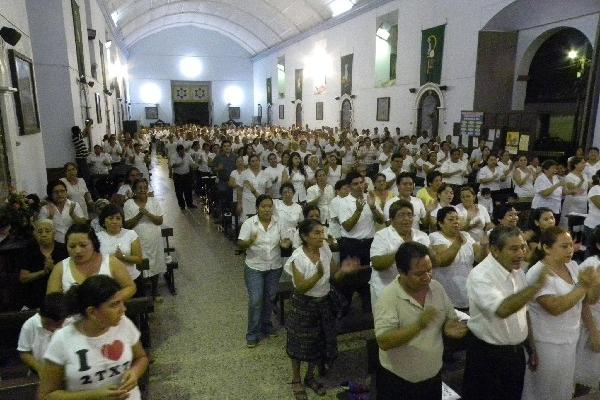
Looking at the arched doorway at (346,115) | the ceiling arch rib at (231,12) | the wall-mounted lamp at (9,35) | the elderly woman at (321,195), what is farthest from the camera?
the ceiling arch rib at (231,12)

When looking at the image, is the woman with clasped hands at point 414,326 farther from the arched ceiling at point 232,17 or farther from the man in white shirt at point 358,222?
the arched ceiling at point 232,17

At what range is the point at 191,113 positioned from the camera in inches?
1419

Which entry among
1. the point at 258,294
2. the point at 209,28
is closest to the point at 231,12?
the point at 209,28

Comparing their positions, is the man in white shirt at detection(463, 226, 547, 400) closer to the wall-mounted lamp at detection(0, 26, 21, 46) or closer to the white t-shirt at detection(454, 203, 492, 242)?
the white t-shirt at detection(454, 203, 492, 242)

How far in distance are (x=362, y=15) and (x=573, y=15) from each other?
9029 millimetres

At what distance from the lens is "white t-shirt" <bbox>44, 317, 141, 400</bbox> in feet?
6.70

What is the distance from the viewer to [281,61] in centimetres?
2916

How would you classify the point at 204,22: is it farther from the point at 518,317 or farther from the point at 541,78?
the point at 518,317

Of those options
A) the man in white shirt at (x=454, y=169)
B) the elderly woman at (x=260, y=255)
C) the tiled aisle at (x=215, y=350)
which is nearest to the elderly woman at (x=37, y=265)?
the tiled aisle at (x=215, y=350)

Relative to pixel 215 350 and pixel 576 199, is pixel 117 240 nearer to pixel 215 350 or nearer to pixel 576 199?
pixel 215 350

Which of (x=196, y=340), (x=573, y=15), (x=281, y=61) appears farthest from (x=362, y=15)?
(x=196, y=340)

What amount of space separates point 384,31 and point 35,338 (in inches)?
674

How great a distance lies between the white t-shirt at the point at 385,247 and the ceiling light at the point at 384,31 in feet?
49.8

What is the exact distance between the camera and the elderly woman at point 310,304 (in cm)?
350
